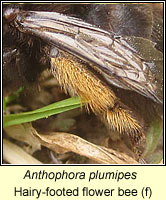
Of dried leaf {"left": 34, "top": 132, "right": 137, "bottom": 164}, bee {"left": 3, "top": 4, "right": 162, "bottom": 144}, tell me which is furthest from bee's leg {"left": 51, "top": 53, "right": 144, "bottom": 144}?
dried leaf {"left": 34, "top": 132, "right": 137, "bottom": 164}

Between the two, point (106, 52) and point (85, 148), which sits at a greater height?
point (106, 52)

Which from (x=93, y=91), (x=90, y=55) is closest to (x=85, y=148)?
(x=93, y=91)

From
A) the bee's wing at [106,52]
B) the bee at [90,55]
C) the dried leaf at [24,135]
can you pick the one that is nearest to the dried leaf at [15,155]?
the dried leaf at [24,135]

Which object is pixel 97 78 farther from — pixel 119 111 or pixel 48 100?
pixel 48 100

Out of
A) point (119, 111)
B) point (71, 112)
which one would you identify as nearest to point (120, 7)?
point (119, 111)

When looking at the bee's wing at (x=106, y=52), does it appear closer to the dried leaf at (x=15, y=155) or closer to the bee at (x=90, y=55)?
the bee at (x=90, y=55)

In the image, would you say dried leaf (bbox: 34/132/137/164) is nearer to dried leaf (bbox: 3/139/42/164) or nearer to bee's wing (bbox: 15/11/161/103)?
dried leaf (bbox: 3/139/42/164)

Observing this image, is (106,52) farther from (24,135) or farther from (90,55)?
(24,135)
